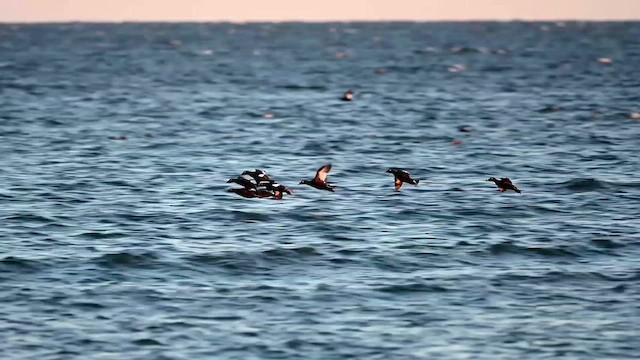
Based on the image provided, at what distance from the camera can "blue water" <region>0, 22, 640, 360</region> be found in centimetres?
2245

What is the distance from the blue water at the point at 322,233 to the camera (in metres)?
22.5

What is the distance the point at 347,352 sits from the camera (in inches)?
842

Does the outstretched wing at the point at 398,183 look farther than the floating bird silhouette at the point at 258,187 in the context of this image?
Yes

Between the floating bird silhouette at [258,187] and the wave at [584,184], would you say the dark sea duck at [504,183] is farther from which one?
the floating bird silhouette at [258,187]

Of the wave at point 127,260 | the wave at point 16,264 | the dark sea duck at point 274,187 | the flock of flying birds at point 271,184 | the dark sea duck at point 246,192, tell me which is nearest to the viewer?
the wave at point 16,264

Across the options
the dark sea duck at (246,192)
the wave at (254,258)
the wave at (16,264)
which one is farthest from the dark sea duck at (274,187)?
the wave at (16,264)

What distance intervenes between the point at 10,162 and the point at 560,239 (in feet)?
66.8

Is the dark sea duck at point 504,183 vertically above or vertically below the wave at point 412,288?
above

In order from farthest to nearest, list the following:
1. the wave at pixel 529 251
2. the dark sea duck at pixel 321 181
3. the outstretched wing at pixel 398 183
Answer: the outstretched wing at pixel 398 183 → the dark sea duck at pixel 321 181 → the wave at pixel 529 251

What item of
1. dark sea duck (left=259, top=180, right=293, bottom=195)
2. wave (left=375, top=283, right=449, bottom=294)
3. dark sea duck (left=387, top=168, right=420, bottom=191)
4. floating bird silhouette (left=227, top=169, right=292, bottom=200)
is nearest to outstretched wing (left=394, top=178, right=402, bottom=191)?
dark sea duck (left=387, top=168, right=420, bottom=191)

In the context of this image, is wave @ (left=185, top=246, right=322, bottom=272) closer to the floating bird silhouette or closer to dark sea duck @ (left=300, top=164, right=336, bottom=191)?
the floating bird silhouette

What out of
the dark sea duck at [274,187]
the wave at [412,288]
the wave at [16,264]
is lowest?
the wave at [412,288]

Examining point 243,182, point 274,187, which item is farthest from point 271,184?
point 243,182

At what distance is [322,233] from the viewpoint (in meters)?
31.0
